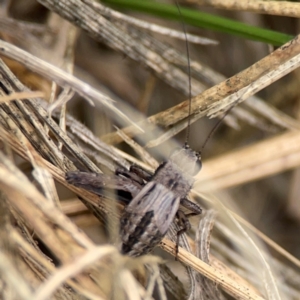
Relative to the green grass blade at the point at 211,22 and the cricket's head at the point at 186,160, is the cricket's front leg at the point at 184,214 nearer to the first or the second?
the cricket's head at the point at 186,160

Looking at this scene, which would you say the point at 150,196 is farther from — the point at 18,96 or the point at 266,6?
the point at 266,6

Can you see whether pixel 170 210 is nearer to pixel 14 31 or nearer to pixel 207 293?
pixel 207 293

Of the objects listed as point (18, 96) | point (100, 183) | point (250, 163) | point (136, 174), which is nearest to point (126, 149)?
point (136, 174)

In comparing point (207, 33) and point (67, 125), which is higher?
point (207, 33)

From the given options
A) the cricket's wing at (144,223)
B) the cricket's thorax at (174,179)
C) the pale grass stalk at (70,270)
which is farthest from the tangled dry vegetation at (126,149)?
the cricket's thorax at (174,179)

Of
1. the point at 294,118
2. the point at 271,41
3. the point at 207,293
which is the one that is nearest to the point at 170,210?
the point at 207,293

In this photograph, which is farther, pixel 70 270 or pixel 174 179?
pixel 174 179
